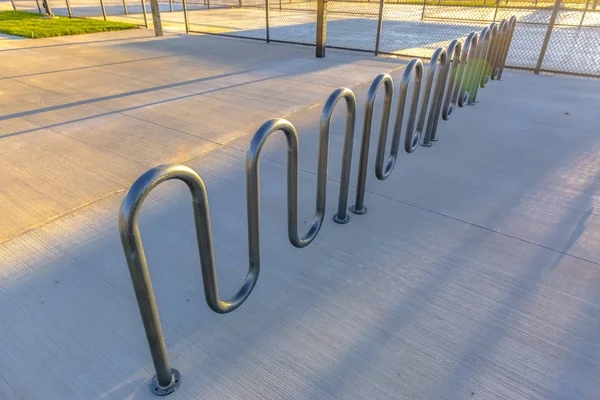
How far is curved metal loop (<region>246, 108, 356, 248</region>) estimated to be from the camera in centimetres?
190

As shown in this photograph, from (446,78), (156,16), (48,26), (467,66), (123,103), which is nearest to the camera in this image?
(446,78)

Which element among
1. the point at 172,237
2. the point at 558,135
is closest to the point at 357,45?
the point at 558,135

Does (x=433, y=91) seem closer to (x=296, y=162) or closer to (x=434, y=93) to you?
(x=434, y=93)

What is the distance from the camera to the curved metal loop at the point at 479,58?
15.9 feet

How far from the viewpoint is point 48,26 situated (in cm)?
1141

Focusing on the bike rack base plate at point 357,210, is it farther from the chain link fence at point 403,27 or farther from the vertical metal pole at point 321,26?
the chain link fence at point 403,27

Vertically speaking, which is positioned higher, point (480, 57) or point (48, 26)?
point (480, 57)

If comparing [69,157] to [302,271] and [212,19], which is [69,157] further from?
[212,19]

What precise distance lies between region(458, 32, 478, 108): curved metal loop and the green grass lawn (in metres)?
10.2

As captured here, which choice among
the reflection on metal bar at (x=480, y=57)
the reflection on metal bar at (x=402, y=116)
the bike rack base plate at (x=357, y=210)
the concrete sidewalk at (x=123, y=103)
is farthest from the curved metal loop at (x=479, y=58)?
the bike rack base plate at (x=357, y=210)

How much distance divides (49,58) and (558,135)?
8.83 meters

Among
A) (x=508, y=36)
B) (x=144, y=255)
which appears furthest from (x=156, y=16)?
(x=144, y=255)

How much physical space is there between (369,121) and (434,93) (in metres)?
1.57

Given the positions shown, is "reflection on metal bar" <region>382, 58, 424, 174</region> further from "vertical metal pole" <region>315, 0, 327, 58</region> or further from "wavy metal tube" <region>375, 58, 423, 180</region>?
"vertical metal pole" <region>315, 0, 327, 58</region>
